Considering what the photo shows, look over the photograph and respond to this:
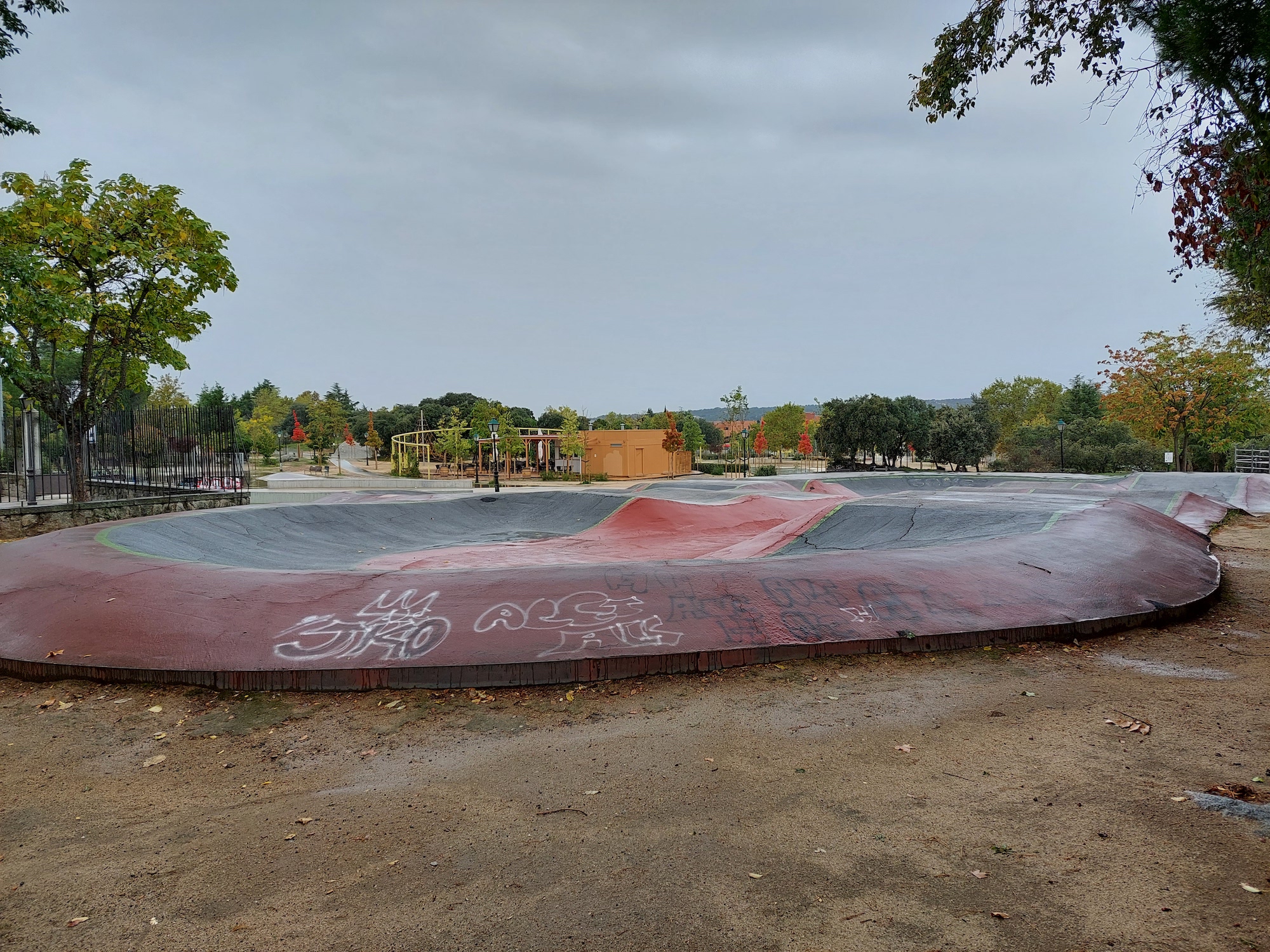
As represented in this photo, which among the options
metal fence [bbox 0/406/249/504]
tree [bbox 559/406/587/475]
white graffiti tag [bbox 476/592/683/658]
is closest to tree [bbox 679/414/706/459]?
tree [bbox 559/406/587/475]

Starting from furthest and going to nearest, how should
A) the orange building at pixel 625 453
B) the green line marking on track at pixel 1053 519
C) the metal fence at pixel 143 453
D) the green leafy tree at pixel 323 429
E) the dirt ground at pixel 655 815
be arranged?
the green leafy tree at pixel 323 429, the orange building at pixel 625 453, the metal fence at pixel 143 453, the green line marking on track at pixel 1053 519, the dirt ground at pixel 655 815

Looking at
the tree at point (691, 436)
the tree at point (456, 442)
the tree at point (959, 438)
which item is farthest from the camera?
the tree at point (691, 436)

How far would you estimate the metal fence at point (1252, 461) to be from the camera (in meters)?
35.7

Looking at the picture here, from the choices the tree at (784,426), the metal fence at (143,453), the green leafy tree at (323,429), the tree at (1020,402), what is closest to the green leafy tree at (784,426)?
the tree at (784,426)

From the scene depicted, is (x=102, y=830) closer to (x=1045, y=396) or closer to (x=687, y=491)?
(x=687, y=491)

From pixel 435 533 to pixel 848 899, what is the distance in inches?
667

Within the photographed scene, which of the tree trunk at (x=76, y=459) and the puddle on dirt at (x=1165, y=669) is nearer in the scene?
the puddle on dirt at (x=1165, y=669)

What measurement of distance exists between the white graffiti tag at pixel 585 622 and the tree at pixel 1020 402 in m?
66.7

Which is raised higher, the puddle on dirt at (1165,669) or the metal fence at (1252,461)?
the metal fence at (1252,461)

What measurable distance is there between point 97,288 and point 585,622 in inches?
545

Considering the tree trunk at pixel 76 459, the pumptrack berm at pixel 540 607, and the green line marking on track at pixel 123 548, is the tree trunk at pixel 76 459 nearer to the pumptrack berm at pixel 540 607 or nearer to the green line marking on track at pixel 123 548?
the pumptrack berm at pixel 540 607

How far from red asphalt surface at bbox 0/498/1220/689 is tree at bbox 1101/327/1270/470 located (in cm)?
3648

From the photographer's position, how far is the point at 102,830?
3.79 m

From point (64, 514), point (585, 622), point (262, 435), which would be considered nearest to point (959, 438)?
point (585, 622)
